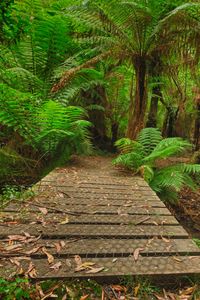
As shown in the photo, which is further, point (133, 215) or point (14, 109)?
point (14, 109)

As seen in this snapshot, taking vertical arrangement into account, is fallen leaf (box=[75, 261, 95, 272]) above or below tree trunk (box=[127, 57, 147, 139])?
below

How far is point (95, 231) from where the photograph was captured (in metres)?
1.73

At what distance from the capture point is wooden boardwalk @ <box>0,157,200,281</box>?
132 centimetres

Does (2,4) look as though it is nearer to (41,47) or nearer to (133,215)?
(133,215)

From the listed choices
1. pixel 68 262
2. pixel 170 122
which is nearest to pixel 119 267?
pixel 68 262

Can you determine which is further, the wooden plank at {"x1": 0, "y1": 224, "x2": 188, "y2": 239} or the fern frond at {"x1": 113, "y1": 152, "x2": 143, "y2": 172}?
the fern frond at {"x1": 113, "y1": 152, "x2": 143, "y2": 172}

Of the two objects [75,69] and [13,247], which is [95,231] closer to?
[13,247]

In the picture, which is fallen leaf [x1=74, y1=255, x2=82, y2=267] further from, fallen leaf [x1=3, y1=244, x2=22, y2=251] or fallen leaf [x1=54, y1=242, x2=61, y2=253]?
fallen leaf [x1=3, y1=244, x2=22, y2=251]

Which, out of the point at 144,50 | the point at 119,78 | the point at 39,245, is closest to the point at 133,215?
the point at 39,245

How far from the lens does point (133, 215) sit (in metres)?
2.10

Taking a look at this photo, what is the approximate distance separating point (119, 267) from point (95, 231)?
0.42 meters

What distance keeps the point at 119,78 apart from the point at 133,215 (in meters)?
4.33

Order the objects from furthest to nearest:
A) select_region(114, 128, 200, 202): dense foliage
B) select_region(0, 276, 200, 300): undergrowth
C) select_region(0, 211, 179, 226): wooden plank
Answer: select_region(114, 128, 200, 202): dense foliage
select_region(0, 211, 179, 226): wooden plank
select_region(0, 276, 200, 300): undergrowth

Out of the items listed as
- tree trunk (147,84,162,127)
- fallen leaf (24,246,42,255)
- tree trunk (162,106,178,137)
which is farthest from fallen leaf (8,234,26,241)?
tree trunk (162,106,178,137)
